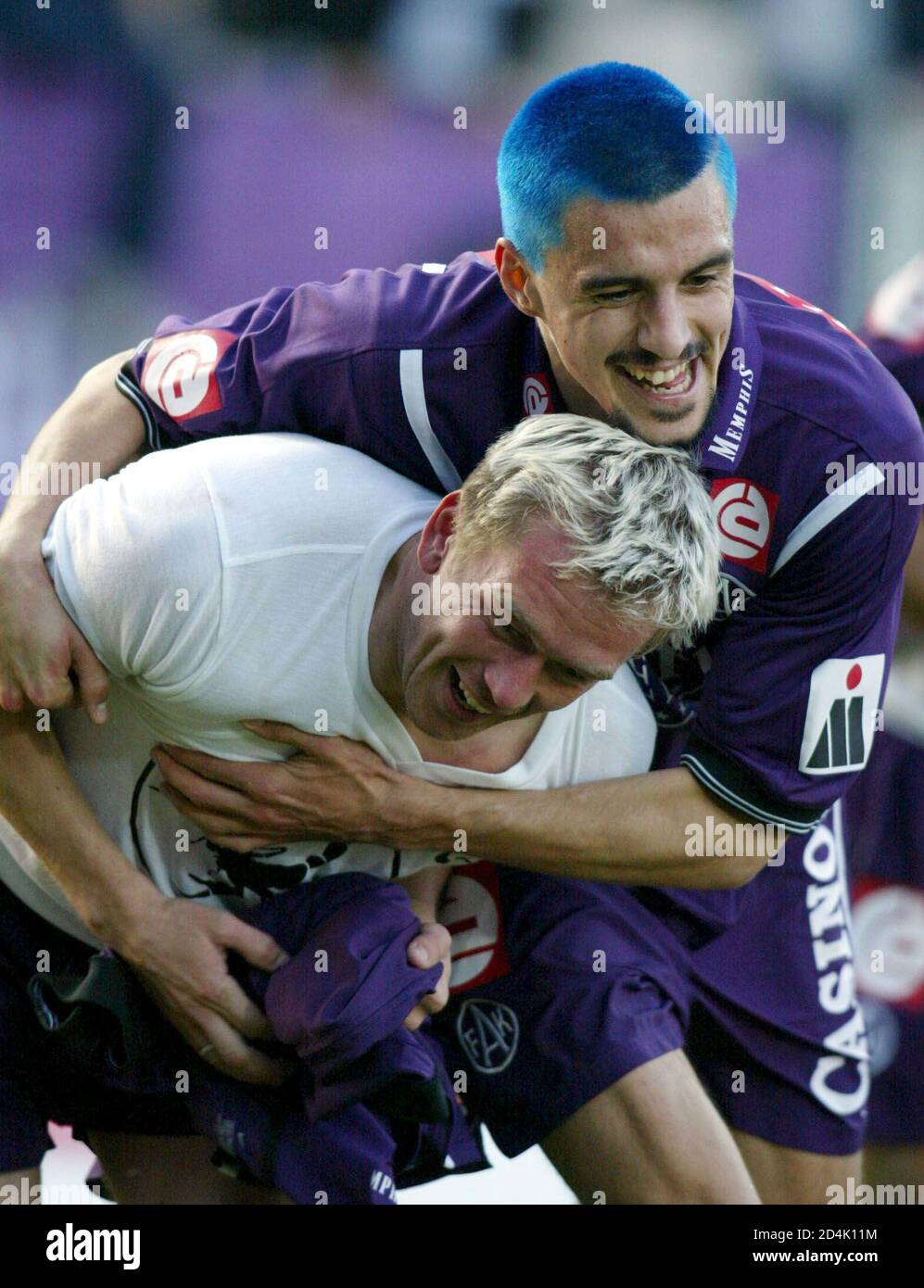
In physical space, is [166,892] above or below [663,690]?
below

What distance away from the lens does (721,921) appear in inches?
81.4

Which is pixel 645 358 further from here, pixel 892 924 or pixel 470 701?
pixel 892 924

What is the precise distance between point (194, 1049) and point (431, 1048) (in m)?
0.25

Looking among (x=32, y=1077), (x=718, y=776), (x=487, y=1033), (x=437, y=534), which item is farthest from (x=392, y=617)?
(x=32, y=1077)

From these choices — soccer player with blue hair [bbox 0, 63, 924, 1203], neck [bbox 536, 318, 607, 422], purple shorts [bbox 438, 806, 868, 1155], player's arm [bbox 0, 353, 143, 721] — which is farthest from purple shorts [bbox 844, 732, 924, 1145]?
player's arm [bbox 0, 353, 143, 721]

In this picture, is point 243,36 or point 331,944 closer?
point 331,944

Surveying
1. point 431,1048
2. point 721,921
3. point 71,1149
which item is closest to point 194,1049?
point 431,1048

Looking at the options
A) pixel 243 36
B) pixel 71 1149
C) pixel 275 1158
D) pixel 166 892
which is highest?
pixel 243 36

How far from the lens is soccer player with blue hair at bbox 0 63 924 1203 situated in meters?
1.62

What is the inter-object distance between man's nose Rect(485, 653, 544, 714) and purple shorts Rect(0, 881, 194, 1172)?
0.60 metres

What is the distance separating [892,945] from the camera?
2801 mm

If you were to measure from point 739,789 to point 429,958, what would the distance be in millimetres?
377

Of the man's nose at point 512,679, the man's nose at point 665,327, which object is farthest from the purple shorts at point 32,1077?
the man's nose at point 665,327

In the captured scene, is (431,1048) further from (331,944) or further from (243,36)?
(243,36)
